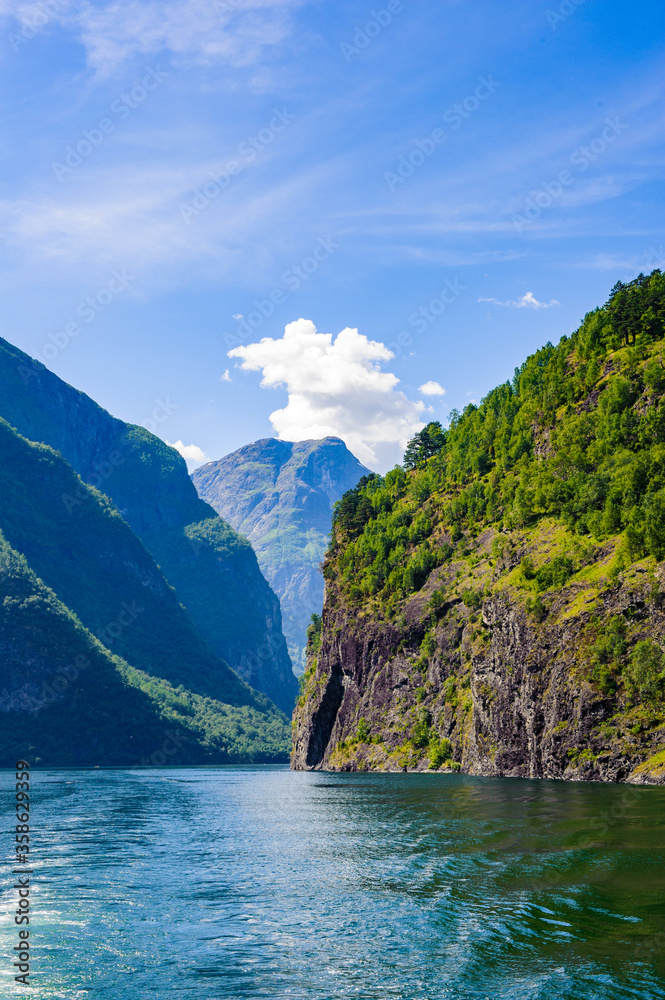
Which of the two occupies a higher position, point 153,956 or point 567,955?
point 567,955

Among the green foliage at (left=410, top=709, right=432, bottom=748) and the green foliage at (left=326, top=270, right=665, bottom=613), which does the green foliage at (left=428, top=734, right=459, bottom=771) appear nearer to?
the green foliage at (left=410, top=709, right=432, bottom=748)

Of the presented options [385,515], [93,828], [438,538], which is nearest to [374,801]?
[93,828]

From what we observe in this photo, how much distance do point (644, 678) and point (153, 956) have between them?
207 ft

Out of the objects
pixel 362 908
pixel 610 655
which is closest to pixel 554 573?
pixel 610 655

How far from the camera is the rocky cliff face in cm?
7994

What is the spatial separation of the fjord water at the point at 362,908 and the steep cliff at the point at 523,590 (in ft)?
93.1

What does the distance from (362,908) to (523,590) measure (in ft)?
253

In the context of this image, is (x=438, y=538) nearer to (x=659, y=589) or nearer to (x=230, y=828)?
(x=659, y=589)

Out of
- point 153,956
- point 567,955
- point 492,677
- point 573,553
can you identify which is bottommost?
point 153,956

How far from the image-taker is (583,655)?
84812 mm

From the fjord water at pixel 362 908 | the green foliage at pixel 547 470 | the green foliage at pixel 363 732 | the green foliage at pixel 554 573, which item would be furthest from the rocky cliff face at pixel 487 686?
the fjord water at pixel 362 908

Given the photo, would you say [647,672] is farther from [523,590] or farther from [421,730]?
[421,730]

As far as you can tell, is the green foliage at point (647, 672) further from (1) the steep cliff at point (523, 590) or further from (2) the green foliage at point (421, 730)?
(2) the green foliage at point (421, 730)

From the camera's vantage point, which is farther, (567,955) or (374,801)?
(374,801)
